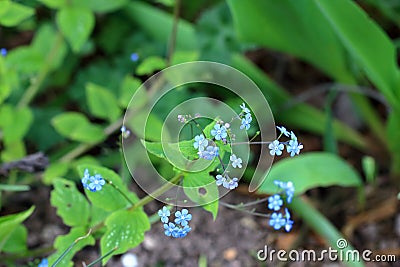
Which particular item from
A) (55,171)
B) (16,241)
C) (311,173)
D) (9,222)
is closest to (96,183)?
(9,222)

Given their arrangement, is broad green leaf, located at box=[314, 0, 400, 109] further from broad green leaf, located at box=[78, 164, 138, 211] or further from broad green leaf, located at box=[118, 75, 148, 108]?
broad green leaf, located at box=[78, 164, 138, 211]

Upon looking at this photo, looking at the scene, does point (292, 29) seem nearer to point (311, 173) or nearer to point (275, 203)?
point (311, 173)

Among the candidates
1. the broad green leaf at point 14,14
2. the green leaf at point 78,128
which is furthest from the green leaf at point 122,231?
the broad green leaf at point 14,14

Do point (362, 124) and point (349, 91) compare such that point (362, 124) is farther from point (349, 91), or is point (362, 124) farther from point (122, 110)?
point (122, 110)

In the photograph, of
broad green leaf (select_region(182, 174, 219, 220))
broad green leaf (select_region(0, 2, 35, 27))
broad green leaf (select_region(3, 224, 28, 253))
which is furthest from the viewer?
broad green leaf (select_region(0, 2, 35, 27))

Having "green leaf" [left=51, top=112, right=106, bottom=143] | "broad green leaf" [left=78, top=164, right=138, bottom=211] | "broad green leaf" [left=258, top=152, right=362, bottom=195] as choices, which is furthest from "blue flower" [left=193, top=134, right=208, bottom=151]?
"green leaf" [left=51, top=112, right=106, bottom=143]

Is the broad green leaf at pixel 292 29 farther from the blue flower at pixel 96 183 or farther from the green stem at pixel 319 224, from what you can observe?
the blue flower at pixel 96 183
